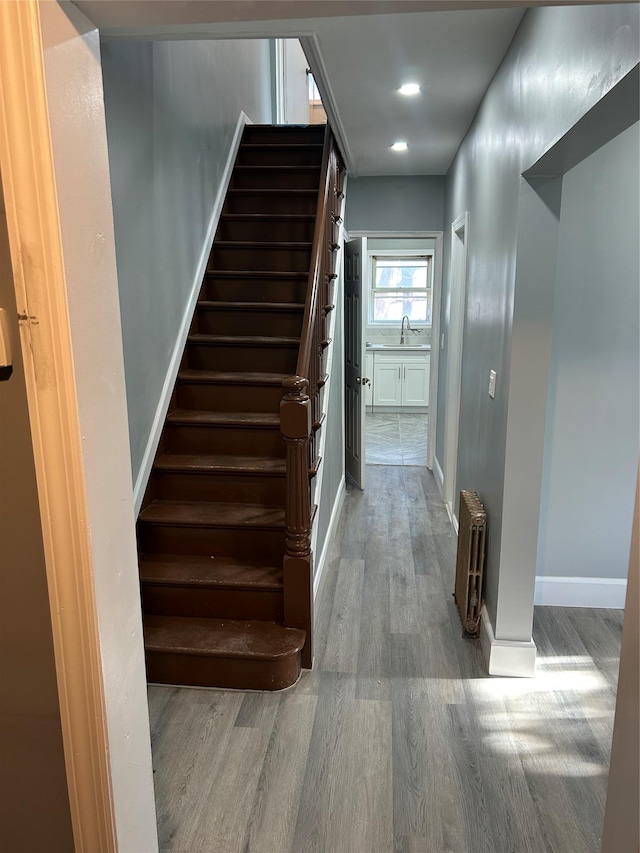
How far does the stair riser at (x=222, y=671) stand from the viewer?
243 cm

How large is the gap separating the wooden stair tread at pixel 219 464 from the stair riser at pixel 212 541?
0.93 ft


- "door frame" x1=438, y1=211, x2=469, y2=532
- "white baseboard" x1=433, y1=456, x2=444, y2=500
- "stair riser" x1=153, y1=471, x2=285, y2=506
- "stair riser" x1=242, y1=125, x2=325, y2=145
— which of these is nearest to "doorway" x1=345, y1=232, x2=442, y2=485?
"white baseboard" x1=433, y1=456, x2=444, y2=500

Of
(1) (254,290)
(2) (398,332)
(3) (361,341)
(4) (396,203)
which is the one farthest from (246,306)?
(2) (398,332)

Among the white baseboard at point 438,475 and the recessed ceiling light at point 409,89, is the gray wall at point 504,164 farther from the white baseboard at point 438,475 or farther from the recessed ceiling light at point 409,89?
the white baseboard at point 438,475

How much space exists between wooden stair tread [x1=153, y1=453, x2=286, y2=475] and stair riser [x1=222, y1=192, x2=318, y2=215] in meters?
1.89

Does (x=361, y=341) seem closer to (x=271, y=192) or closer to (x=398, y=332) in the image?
→ (x=271, y=192)

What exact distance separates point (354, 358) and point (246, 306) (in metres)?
1.69

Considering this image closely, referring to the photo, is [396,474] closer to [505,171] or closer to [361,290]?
[361,290]

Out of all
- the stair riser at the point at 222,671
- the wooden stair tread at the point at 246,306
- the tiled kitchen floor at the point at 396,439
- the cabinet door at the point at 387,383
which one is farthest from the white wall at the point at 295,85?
the stair riser at the point at 222,671

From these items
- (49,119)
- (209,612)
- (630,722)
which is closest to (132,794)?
(630,722)

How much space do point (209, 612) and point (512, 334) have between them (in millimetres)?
1737

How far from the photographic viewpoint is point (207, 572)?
2.64 metres

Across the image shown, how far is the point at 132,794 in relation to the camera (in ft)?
4.00

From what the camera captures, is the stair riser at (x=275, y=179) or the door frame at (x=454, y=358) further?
the stair riser at (x=275, y=179)
